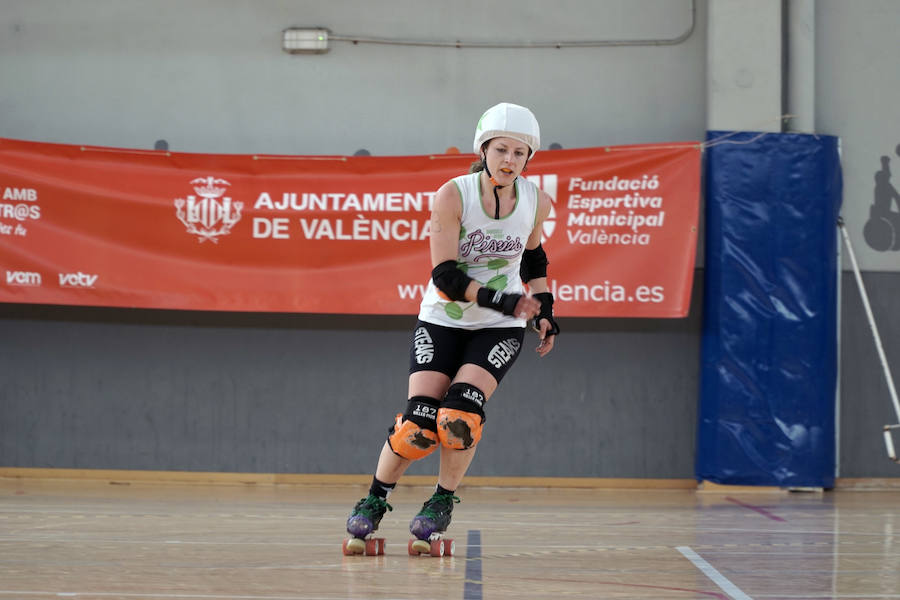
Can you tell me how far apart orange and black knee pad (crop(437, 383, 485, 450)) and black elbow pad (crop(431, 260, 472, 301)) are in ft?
0.81

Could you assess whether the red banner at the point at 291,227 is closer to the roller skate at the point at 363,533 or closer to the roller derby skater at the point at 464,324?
the roller derby skater at the point at 464,324

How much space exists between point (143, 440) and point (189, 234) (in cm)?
124

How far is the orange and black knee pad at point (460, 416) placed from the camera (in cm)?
283

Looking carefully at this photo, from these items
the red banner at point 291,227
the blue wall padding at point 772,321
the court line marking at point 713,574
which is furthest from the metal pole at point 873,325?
the court line marking at point 713,574

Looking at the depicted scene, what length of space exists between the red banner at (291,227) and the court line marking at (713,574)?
9.37ft

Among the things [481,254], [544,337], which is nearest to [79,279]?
[481,254]

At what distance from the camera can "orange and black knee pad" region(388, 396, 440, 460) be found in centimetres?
290

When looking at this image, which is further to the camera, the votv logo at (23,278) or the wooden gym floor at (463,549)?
the votv logo at (23,278)

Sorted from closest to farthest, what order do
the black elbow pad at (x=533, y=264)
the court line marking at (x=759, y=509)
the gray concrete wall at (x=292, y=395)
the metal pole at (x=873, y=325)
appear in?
the black elbow pad at (x=533, y=264) → the court line marking at (x=759, y=509) → the metal pole at (x=873, y=325) → the gray concrete wall at (x=292, y=395)

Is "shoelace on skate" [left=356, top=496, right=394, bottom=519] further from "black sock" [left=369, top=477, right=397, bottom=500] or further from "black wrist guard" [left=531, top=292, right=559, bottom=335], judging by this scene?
"black wrist guard" [left=531, top=292, right=559, bottom=335]

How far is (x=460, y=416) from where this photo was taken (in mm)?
2826

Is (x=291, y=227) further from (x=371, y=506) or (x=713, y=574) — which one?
(x=713, y=574)

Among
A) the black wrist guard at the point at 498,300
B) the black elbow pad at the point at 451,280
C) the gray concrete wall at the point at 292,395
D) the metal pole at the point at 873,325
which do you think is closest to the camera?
the black wrist guard at the point at 498,300

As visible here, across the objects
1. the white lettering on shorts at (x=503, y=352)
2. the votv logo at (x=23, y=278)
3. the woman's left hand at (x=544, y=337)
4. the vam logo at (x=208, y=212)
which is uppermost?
the vam logo at (x=208, y=212)
